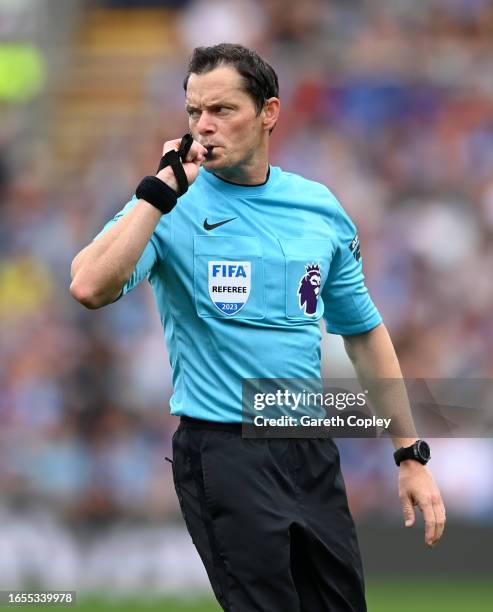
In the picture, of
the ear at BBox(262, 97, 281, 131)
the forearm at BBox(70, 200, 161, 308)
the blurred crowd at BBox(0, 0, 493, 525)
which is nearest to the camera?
the forearm at BBox(70, 200, 161, 308)

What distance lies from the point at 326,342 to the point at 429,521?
5.53 meters

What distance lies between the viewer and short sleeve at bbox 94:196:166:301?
4.55m

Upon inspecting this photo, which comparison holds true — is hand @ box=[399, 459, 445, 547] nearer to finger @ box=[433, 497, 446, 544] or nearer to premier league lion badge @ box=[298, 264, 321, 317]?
finger @ box=[433, 497, 446, 544]

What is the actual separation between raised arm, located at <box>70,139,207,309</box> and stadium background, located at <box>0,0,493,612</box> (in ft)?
16.2

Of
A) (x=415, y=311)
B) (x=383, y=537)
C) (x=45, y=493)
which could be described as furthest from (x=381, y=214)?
(x=45, y=493)

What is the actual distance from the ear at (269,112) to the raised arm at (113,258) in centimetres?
73

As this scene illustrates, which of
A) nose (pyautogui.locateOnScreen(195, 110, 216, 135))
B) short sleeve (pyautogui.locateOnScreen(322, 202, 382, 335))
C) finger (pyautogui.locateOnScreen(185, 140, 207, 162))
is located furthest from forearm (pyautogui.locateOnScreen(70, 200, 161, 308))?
short sleeve (pyautogui.locateOnScreen(322, 202, 382, 335))

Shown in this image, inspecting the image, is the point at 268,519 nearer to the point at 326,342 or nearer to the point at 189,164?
the point at 189,164

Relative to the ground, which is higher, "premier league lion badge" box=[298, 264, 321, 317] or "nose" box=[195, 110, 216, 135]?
"nose" box=[195, 110, 216, 135]

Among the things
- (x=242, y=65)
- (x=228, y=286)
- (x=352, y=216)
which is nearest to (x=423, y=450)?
(x=228, y=286)

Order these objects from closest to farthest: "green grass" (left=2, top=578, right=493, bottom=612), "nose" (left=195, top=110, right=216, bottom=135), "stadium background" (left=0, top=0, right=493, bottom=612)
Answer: "nose" (left=195, top=110, right=216, bottom=135) → "green grass" (left=2, top=578, right=493, bottom=612) → "stadium background" (left=0, top=0, right=493, bottom=612)

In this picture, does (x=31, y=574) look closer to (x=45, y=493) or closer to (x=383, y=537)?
(x=45, y=493)

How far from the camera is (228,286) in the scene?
187 inches

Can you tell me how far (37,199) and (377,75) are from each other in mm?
3228
